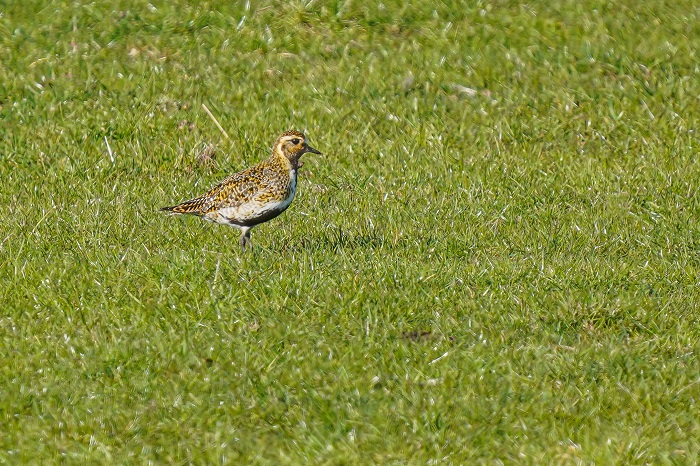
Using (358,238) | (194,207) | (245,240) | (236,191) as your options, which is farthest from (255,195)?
(358,238)

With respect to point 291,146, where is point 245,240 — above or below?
below

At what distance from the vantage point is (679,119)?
1296 cm

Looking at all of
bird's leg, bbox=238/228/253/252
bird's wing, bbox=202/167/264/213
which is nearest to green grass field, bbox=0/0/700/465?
bird's leg, bbox=238/228/253/252

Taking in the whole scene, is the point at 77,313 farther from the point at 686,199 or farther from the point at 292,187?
the point at 686,199

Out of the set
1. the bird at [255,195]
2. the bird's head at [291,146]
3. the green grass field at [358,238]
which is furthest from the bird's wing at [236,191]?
the green grass field at [358,238]

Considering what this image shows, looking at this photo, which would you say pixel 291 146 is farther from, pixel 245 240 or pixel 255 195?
pixel 245 240

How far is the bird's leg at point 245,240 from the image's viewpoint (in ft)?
31.3

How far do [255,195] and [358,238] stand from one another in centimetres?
→ 102

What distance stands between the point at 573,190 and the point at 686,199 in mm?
1041

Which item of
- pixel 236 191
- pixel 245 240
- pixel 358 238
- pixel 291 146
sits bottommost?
pixel 358 238

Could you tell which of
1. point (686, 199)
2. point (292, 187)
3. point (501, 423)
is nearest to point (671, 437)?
point (501, 423)

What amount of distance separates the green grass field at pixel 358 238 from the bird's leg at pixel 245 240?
0.20m

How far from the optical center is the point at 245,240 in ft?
31.9

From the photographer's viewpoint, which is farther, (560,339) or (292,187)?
(292,187)
